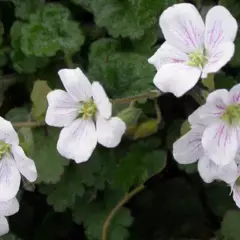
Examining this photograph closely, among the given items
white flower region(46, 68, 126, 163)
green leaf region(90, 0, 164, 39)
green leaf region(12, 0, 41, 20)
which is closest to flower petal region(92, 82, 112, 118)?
white flower region(46, 68, 126, 163)

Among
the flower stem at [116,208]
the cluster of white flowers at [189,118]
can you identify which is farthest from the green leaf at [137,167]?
the cluster of white flowers at [189,118]

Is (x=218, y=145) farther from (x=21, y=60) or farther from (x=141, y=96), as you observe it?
(x=21, y=60)

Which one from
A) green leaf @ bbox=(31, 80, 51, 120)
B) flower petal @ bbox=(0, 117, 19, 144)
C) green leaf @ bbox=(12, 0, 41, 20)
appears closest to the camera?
flower petal @ bbox=(0, 117, 19, 144)

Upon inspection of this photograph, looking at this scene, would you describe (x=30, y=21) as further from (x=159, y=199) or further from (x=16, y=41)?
(x=159, y=199)

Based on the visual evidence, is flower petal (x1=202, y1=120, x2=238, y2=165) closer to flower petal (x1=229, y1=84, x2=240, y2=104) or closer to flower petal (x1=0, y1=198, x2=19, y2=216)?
flower petal (x1=229, y1=84, x2=240, y2=104)

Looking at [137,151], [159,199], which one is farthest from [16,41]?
[159,199]

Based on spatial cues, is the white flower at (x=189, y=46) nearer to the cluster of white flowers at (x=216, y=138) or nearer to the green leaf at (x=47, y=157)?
the cluster of white flowers at (x=216, y=138)
